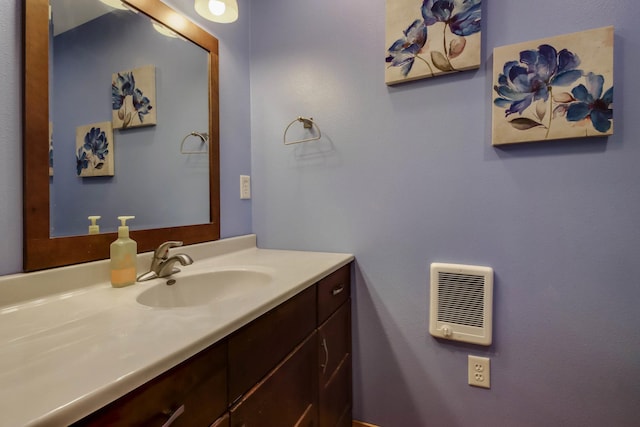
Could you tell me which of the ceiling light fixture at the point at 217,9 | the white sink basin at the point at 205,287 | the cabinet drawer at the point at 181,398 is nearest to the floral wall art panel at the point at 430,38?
the ceiling light fixture at the point at 217,9

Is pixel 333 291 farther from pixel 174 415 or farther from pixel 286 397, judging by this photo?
pixel 174 415

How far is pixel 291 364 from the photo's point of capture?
0.85m

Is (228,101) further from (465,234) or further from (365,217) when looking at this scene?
(465,234)

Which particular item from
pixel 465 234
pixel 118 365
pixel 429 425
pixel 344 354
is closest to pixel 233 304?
pixel 118 365

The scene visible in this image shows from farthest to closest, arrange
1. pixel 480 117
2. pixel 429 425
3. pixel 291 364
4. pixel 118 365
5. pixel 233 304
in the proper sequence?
pixel 429 425 < pixel 480 117 < pixel 291 364 < pixel 233 304 < pixel 118 365

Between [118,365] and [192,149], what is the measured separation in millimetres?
1018

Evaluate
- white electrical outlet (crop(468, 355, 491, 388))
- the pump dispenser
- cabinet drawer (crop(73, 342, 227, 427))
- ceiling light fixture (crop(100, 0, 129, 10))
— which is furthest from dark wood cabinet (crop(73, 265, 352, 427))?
ceiling light fixture (crop(100, 0, 129, 10))

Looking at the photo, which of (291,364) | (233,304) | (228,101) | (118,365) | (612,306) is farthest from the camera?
(228,101)

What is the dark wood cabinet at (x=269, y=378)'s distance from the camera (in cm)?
48

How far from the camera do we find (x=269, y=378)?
2.45 feet

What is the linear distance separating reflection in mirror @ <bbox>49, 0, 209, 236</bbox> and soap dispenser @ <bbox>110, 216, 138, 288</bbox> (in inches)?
4.0

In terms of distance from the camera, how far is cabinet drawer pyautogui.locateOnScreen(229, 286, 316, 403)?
644mm

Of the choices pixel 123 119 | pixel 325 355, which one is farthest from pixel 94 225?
pixel 325 355

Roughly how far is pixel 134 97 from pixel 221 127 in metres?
0.41
